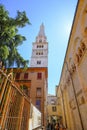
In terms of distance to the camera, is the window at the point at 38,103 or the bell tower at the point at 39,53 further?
the bell tower at the point at 39,53

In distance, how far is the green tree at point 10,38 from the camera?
34.2 feet

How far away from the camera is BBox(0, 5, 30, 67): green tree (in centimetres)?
1042

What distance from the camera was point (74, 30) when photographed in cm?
965

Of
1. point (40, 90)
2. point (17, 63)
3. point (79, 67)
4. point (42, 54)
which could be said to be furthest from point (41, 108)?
point (42, 54)

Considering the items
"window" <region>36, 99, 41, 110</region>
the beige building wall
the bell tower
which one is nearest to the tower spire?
the bell tower

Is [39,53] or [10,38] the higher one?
[39,53]

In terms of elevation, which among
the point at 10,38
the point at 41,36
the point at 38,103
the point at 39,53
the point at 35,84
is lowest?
the point at 38,103

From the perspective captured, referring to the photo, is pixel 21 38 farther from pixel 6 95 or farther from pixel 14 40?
pixel 6 95

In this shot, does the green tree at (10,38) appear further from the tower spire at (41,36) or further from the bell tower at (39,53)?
the tower spire at (41,36)

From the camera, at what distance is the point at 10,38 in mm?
11477

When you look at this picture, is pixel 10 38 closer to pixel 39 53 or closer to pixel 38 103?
pixel 38 103

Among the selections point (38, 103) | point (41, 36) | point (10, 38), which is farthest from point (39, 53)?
point (10, 38)

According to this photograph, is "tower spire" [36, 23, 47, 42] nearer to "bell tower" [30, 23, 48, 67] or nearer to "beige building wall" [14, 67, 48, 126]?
"bell tower" [30, 23, 48, 67]

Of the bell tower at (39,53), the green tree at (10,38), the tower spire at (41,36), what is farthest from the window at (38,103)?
the tower spire at (41,36)
